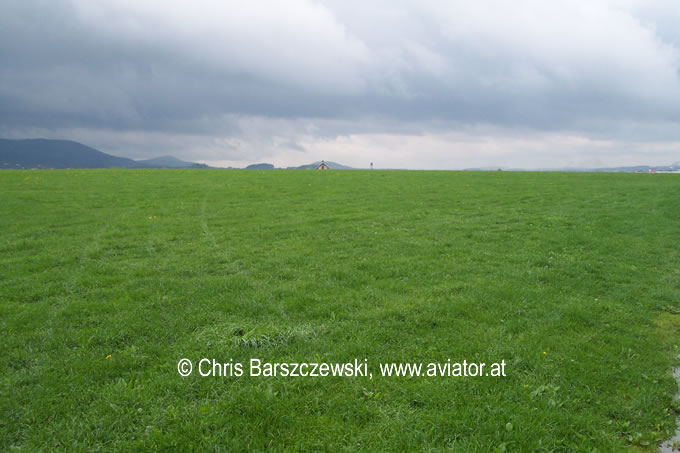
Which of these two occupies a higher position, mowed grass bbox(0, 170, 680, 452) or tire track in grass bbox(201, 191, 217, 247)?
tire track in grass bbox(201, 191, 217, 247)

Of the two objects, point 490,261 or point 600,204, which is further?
point 600,204

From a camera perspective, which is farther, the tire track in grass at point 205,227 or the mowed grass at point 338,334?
the tire track in grass at point 205,227

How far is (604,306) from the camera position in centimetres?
998

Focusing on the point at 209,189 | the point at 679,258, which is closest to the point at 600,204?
the point at 679,258

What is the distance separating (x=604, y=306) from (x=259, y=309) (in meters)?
8.70

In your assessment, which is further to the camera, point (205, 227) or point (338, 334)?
point (205, 227)

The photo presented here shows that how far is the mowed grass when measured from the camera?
5.70 meters

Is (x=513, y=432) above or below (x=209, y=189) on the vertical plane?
below

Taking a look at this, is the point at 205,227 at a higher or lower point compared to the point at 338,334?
higher

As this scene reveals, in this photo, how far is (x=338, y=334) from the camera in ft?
27.3

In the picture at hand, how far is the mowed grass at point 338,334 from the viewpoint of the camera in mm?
5703

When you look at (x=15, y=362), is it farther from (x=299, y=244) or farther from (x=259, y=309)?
(x=299, y=244)

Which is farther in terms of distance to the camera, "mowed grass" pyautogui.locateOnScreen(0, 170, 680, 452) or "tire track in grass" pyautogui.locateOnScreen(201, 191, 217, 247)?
"tire track in grass" pyautogui.locateOnScreen(201, 191, 217, 247)

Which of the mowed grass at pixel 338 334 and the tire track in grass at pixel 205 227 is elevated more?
the tire track in grass at pixel 205 227
